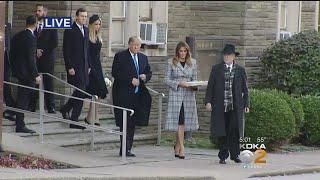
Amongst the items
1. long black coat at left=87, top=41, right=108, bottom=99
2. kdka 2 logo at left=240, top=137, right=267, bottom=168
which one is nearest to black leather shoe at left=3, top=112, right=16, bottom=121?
long black coat at left=87, top=41, right=108, bottom=99

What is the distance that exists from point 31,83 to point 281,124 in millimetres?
4532

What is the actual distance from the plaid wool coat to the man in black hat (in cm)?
53

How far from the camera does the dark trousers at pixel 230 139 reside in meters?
13.4

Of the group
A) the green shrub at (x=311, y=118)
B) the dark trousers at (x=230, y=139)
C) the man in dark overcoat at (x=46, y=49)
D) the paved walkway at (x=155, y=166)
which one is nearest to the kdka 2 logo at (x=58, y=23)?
the man in dark overcoat at (x=46, y=49)

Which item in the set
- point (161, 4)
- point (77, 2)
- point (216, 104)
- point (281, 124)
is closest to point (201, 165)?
point (216, 104)

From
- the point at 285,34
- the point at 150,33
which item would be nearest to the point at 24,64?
the point at 150,33

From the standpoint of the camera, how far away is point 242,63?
1934 centimetres

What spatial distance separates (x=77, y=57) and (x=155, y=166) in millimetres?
2685

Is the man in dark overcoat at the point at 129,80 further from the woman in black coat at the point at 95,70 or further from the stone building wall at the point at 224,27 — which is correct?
the stone building wall at the point at 224,27

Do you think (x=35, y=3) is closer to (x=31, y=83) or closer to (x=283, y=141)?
(x=31, y=83)

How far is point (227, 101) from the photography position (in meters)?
13.3

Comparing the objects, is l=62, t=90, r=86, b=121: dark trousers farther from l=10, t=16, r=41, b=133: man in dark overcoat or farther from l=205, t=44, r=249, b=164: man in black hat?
l=205, t=44, r=249, b=164: man in black hat

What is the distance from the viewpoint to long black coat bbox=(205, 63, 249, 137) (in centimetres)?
1329

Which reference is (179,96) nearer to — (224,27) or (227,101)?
(227,101)
